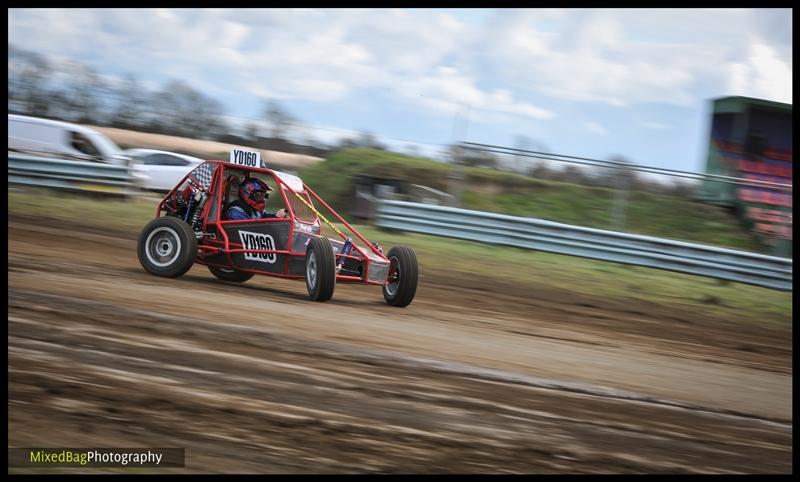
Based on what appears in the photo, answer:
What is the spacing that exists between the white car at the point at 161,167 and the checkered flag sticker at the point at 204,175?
945cm

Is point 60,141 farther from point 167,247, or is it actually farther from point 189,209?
point 167,247

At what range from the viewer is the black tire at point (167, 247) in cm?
820

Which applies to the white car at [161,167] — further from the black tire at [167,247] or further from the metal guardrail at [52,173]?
the black tire at [167,247]

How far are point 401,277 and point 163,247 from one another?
90.9 inches

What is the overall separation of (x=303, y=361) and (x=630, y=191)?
9.85 meters

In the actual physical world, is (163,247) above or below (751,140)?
below

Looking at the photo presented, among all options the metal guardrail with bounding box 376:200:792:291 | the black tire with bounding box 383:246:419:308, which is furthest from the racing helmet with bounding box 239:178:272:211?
the metal guardrail with bounding box 376:200:792:291

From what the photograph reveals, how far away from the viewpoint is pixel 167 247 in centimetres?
843

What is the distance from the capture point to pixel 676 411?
532 centimetres

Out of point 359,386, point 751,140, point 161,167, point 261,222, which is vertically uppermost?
point 751,140

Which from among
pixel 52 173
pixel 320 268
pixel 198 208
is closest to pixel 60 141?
pixel 52 173

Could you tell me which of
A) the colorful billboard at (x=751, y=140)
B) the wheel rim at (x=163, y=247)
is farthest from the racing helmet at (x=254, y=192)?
the colorful billboard at (x=751, y=140)

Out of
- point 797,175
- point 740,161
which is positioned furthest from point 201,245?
point 740,161

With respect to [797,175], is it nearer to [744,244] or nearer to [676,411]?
[744,244]
